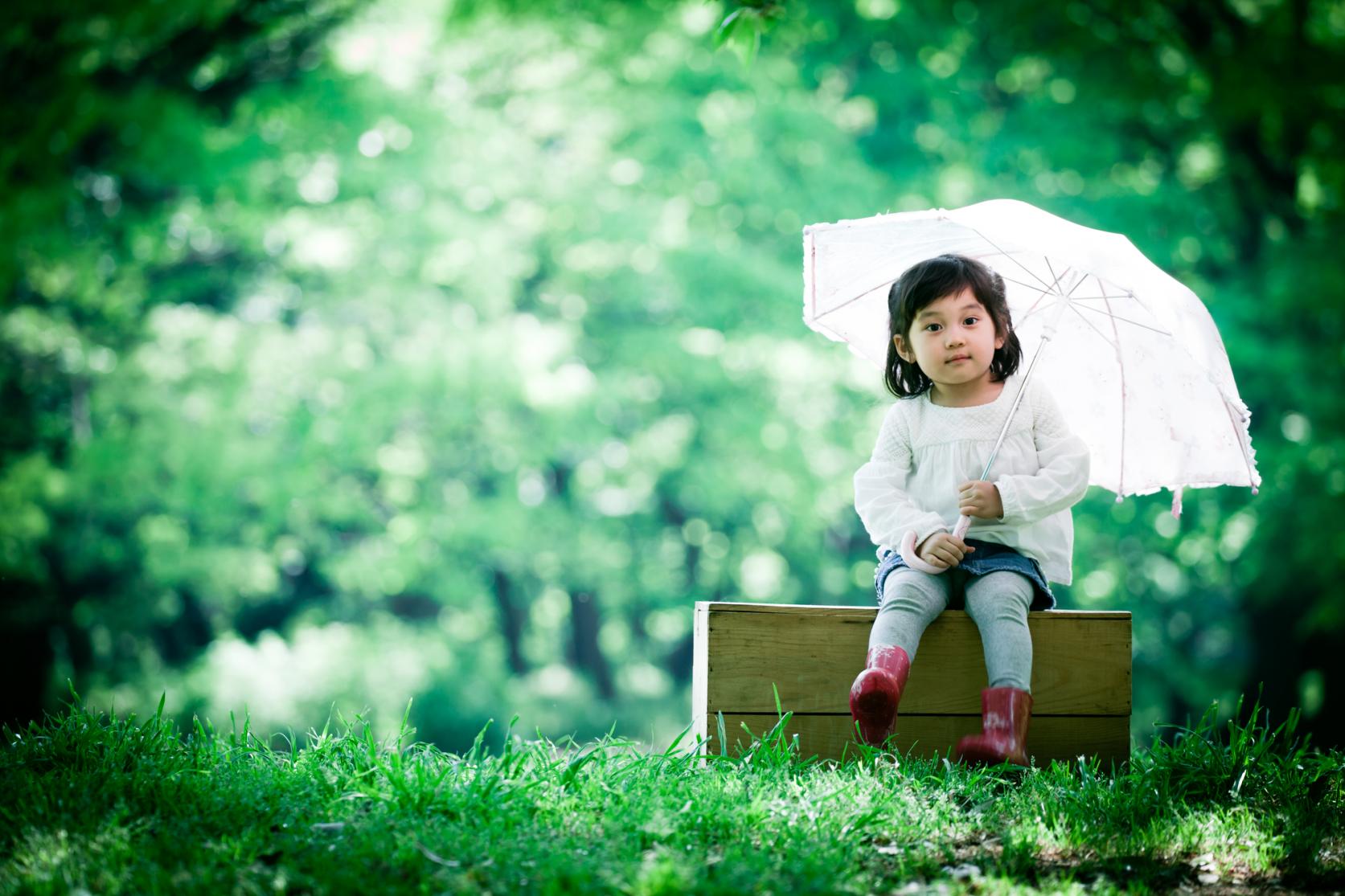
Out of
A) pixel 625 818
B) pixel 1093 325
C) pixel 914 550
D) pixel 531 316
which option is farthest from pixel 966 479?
pixel 531 316

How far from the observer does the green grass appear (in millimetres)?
2008

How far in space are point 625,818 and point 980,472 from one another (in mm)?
1385

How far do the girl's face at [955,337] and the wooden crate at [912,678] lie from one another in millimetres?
641

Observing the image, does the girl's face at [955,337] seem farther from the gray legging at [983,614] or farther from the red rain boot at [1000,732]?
the red rain boot at [1000,732]

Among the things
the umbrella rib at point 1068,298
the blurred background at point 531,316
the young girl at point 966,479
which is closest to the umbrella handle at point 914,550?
the young girl at point 966,479

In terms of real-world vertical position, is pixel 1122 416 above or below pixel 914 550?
above

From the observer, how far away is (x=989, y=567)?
2.95 metres

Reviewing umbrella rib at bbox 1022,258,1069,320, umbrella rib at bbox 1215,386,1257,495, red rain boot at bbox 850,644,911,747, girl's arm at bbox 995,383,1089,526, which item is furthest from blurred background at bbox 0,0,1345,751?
red rain boot at bbox 850,644,911,747

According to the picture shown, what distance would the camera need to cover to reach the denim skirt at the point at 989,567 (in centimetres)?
296

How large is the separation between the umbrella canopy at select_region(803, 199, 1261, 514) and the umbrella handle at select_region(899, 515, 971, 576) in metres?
0.56

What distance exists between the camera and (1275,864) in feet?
7.46

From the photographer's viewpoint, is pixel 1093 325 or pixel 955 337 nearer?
pixel 955 337

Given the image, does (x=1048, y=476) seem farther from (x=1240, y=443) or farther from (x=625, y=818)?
(x=625, y=818)

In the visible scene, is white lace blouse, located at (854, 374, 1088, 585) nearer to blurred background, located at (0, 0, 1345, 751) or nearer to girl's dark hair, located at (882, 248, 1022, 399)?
girl's dark hair, located at (882, 248, 1022, 399)
